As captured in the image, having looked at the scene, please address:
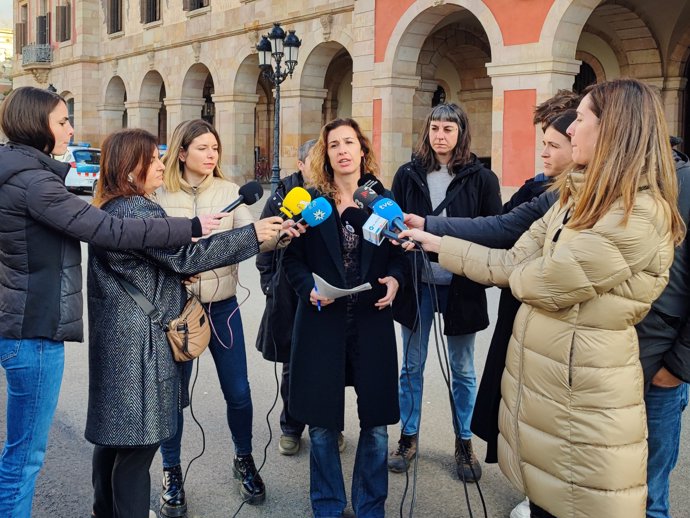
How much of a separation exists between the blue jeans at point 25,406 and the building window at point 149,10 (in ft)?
84.8

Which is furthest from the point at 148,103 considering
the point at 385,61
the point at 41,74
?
the point at 385,61

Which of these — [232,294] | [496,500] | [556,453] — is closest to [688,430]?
[496,500]

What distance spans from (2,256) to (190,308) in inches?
28.4

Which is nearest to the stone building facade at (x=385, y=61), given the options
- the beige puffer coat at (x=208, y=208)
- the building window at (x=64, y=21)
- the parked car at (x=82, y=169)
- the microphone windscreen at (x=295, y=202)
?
the building window at (x=64, y=21)

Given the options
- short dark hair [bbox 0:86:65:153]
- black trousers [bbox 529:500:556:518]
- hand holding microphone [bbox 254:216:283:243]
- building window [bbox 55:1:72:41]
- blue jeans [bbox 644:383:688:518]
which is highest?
building window [bbox 55:1:72:41]

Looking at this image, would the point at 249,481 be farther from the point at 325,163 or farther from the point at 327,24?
the point at 327,24

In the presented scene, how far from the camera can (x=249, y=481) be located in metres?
3.72

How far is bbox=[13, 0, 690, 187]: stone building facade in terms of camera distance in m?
14.0

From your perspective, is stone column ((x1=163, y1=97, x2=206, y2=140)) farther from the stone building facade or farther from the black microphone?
the black microphone

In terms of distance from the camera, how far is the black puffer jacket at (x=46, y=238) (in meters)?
2.66

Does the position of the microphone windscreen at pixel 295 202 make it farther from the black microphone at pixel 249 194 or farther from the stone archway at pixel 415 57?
the stone archway at pixel 415 57

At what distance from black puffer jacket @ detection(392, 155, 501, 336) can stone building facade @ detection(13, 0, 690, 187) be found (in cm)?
994

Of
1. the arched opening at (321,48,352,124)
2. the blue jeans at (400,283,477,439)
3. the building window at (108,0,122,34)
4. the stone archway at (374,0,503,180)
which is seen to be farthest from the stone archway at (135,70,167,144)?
the blue jeans at (400,283,477,439)

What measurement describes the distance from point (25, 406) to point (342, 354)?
50.9 inches
